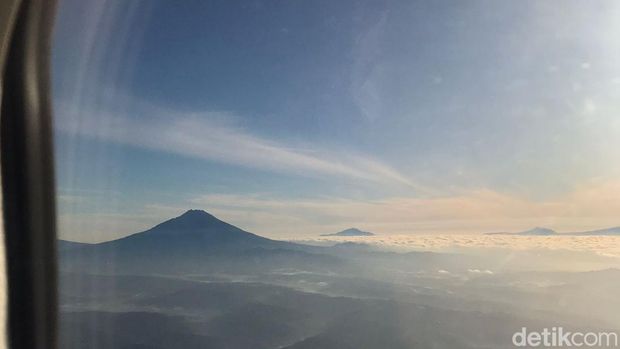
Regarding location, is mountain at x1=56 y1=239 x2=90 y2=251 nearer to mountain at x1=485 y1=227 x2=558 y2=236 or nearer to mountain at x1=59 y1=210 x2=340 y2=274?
mountain at x1=59 y1=210 x2=340 y2=274

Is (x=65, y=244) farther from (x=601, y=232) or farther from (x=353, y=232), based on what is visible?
(x=601, y=232)

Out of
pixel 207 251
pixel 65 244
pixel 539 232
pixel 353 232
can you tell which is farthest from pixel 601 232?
pixel 65 244

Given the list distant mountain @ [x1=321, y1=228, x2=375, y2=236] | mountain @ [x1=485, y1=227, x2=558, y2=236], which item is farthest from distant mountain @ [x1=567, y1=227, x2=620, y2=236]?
distant mountain @ [x1=321, y1=228, x2=375, y2=236]

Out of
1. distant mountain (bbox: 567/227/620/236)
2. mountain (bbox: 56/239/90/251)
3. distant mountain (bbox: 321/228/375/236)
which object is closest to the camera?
distant mountain (bbox: 567/227/620/236)

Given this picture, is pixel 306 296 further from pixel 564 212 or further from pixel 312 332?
pixel 564 212

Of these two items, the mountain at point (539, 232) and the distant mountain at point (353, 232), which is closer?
the mountain at point (539, 232)

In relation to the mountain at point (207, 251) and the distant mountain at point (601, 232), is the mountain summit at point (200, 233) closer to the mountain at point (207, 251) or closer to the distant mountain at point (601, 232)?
the mountain at point (207, 251)

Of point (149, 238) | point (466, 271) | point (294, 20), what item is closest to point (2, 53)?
point (149, 238)

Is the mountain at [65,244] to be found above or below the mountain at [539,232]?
below

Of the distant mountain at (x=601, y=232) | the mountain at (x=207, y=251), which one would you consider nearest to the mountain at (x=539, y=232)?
the distant mountain at (x=601, y=232)
